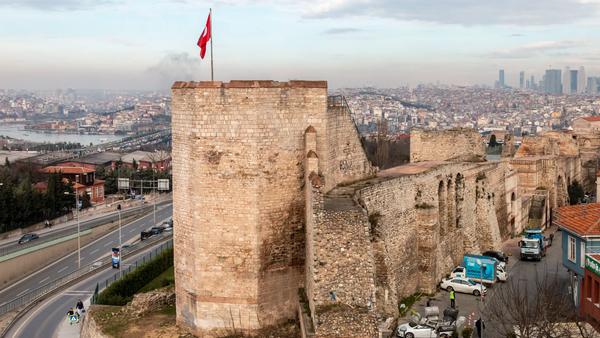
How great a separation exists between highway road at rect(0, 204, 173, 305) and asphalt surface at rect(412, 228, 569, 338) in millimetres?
25304

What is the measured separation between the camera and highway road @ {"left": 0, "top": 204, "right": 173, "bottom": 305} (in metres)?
41.0

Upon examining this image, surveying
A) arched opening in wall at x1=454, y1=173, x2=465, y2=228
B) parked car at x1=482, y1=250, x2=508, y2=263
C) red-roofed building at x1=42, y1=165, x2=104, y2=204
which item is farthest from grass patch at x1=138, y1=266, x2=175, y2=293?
red-roofed building at x1=42, y1=165, x2=104, y2=204

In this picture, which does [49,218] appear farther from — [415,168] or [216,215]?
[216,215]

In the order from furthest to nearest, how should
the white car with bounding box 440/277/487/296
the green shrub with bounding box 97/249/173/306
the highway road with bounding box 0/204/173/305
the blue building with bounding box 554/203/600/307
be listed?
the highway road with bounding box 0/204/173/305
the green shrub with bounding box 97/249/173/306
the white car with bounding box 440/277/487/296
the blue building with bounding box 554/203/600/307

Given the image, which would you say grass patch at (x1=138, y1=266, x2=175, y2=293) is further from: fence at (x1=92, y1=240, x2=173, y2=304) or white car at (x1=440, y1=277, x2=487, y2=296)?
white car at (x1=440, y1=277, x2=487, y2=296)

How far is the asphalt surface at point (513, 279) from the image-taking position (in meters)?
24.0

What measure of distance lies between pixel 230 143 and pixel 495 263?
601 inches

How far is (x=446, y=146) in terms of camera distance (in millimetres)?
35281

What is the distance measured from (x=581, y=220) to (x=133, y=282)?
20083 millimetres

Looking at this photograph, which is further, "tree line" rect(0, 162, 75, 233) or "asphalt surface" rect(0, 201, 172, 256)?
"tree line" rect(0, 162, 75, 233)

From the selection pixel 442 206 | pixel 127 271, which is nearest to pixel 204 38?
pixel 442 206

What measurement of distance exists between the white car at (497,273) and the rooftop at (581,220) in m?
3.80

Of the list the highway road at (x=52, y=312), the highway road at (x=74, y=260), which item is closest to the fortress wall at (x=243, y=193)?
the highway road at (x=52, y=312)

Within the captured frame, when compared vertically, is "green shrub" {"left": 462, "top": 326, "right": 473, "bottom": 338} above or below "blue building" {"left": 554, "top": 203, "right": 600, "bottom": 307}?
below
